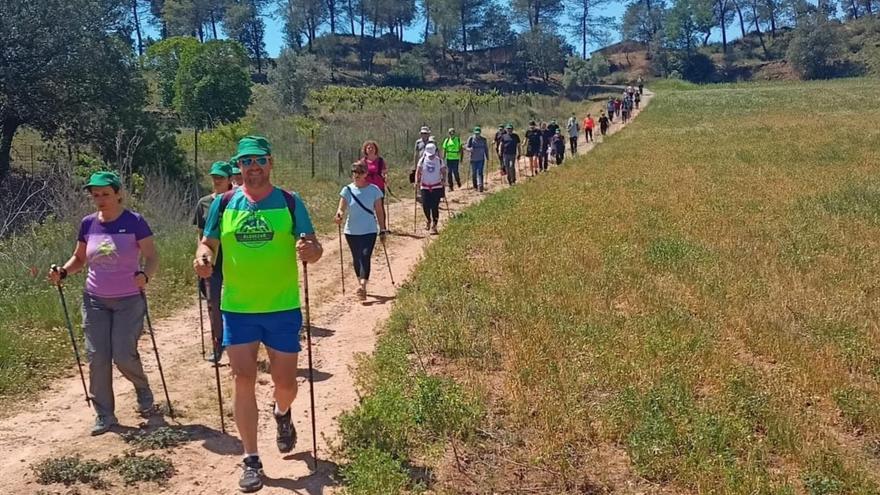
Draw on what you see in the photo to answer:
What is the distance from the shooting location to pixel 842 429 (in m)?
5.27

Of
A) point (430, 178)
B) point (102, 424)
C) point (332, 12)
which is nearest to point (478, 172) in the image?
point (430, 178)

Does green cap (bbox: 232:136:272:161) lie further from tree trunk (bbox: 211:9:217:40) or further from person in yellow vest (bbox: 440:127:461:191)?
tree trunk (bbox: 211:9:217:40)

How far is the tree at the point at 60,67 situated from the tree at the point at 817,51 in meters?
91.1

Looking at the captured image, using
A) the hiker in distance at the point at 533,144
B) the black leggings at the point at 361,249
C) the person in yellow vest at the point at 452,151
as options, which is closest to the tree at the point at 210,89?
the hiker in distance at the point at 533,144

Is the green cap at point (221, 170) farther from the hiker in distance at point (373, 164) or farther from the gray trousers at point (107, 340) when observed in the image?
the hiker in distance at point (373, 164)

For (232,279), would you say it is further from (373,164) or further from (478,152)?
(478,152)

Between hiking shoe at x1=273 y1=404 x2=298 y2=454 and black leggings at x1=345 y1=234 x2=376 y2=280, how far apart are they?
450 centimetres

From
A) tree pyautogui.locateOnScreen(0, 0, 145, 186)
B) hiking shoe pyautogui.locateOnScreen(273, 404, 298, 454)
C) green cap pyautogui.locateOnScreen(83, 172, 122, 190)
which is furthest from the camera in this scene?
tree pyautogui.locateOnScreen(0, 0, 145, 186)

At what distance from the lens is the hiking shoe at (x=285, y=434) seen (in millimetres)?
5289

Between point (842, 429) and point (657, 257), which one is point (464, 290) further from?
point (842, 429)

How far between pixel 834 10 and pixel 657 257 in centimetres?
13235

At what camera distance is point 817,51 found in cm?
9144

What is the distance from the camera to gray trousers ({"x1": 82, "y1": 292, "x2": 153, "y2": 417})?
5801mm

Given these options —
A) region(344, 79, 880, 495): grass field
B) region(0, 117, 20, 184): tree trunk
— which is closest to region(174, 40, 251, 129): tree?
region(0, 117, 20, 184): tree trunk
